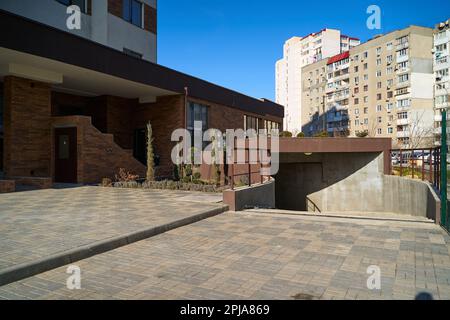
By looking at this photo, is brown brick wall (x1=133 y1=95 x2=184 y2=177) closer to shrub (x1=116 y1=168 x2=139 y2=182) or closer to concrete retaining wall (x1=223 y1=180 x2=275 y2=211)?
shrub (x1=116 y1=168 x2=139 y2=182)

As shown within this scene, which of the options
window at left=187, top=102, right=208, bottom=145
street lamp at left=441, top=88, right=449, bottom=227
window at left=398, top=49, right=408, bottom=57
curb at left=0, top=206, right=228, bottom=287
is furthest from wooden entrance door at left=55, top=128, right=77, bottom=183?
window at left=398, top=49, right=408, bottom=57

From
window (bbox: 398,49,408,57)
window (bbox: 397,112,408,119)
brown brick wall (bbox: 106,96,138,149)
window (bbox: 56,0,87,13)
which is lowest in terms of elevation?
brown brick wall (bbox: 106,96,138,149)

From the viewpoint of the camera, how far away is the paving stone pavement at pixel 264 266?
3.50 m

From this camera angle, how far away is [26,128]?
44.7ft

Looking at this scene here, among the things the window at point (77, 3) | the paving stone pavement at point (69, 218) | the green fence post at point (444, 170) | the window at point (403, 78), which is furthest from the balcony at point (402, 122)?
the paving stone pavement at point (69, 218)

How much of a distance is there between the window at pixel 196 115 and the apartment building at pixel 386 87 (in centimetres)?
→ 3235

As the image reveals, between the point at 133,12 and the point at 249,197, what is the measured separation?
60.0 ft

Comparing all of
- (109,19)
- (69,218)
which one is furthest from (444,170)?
(109,19)

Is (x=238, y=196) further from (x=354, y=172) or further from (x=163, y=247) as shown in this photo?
(x=354, y=172)

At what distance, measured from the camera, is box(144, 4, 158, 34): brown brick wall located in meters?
23.2

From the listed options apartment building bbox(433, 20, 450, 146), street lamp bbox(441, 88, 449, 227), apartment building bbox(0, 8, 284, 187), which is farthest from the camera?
apartment building bbox(433, 20, 450, 146)

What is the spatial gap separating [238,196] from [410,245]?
4.68 m

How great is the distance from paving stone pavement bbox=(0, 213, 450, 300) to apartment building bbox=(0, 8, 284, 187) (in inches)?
A: 389
